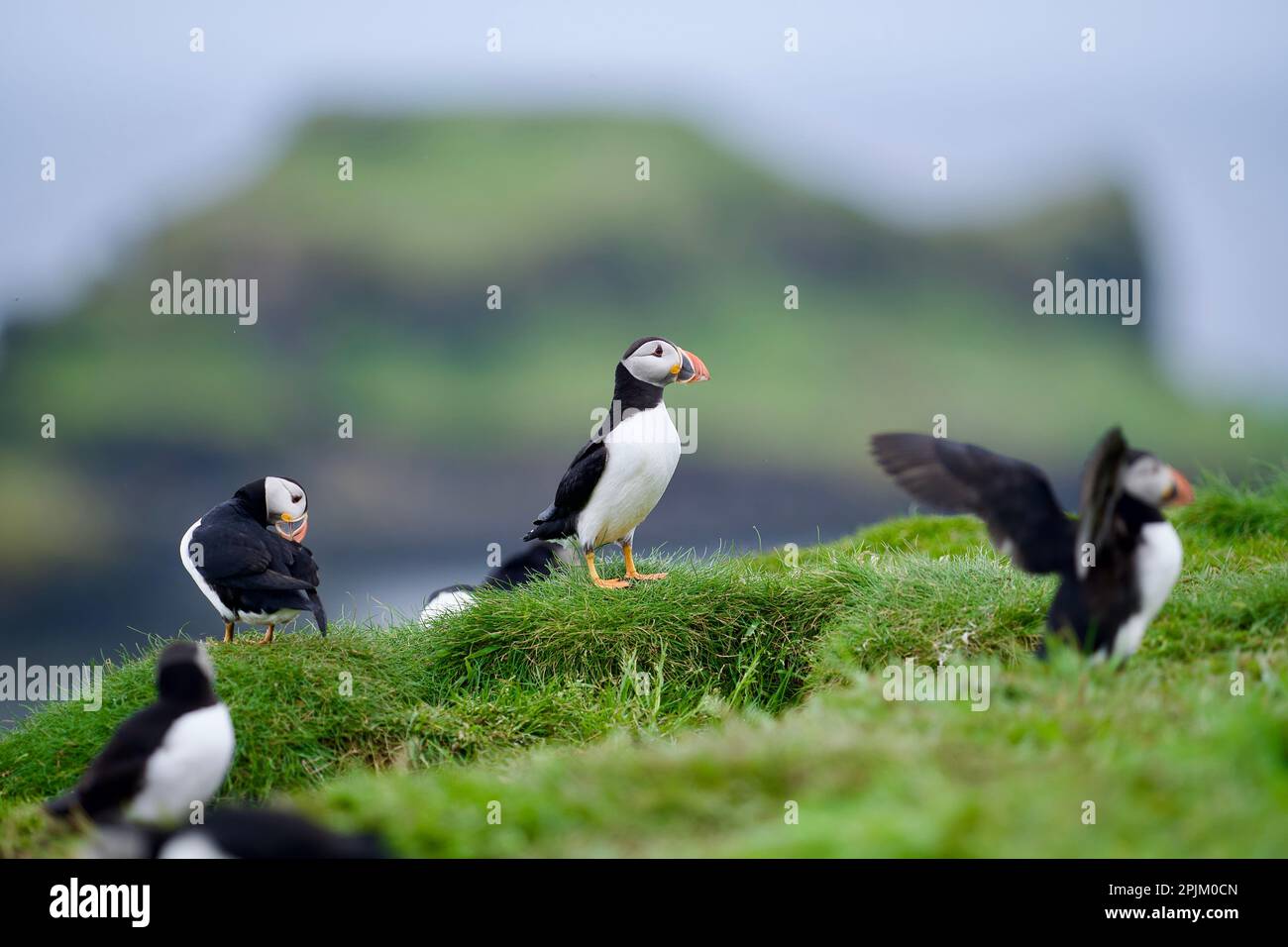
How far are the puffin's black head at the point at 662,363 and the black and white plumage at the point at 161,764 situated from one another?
10.8ft

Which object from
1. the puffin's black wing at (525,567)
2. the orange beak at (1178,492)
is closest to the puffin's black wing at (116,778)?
the puffin's black wing at (525,567)

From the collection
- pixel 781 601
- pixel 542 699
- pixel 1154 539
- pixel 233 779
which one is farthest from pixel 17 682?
Result: pixel 1154 539

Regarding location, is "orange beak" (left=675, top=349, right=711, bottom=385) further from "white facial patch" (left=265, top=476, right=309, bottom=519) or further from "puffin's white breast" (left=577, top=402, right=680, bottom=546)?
"white facial patch" (left=265, top=476, right=309, bottom=519)

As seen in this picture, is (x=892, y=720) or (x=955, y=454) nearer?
(x=892, y=720)

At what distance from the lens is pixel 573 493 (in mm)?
7305

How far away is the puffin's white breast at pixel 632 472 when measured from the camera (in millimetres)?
7129

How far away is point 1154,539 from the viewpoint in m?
4.78

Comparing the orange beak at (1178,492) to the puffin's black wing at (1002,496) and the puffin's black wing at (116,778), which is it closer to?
the puffin's black wing at (1002,496)

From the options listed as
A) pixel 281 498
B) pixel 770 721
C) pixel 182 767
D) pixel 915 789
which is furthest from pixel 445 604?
pixel 915 789

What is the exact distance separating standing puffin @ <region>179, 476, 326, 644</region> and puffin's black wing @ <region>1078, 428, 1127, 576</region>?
3.71m

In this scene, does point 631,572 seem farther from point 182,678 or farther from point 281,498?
point 182,678

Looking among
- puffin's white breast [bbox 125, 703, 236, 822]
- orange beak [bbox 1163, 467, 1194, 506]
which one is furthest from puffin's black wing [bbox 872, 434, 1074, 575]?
puffin's white breast [bbox 125, 703, 236, 822]

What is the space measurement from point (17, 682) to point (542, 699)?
309 cm
